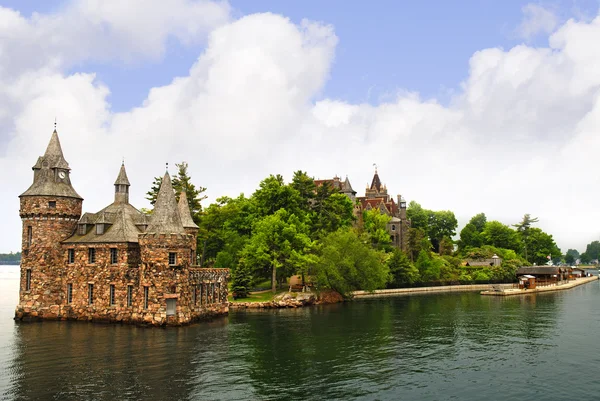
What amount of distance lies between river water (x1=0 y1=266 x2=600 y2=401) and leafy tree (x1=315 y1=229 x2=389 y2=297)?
19040 mm

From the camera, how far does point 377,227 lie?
119875 millimetres

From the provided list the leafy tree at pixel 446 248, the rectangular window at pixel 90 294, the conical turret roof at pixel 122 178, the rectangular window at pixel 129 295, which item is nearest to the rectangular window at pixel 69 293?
the rectangular window at pixel 90 294

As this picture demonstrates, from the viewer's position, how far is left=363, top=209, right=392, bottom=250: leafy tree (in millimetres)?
116250

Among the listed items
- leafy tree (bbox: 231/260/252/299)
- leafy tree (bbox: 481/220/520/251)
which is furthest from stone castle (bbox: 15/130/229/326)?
leafy tree (bbox: 481/220/520/251)

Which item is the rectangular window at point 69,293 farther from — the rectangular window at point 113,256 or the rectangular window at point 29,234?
the rectangular window at point 29,234

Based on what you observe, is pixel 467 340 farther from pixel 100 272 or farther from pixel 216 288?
pixel 100 272

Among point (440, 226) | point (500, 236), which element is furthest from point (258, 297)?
point (500, 236)

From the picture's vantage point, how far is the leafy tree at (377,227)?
11625 cm

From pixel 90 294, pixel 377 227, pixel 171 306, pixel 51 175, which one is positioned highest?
pixel 51 175

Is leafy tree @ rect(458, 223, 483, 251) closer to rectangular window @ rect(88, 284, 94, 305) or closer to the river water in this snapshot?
the river water

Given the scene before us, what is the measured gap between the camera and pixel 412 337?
46844 millimetres

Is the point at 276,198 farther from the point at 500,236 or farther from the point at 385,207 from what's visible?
the point at 500,236

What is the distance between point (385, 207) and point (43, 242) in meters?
93.3

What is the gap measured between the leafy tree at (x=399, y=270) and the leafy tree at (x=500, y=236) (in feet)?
228
